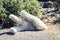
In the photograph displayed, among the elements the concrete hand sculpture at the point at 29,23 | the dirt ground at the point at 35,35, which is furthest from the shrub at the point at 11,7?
the dirt ground at the point at 35,35

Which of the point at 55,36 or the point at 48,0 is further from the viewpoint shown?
the point at 48,0

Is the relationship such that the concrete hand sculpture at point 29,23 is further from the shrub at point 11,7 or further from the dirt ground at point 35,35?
the shrub at point 11,7

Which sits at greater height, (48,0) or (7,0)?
(7,0)

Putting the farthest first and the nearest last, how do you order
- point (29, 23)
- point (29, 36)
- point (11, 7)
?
point (11, 7) < point (29, 23) < point (29, 36)

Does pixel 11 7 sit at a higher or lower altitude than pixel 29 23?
higher

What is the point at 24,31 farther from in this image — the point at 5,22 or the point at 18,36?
the point at 5,22

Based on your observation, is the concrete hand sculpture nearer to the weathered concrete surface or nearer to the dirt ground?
the dirt ground

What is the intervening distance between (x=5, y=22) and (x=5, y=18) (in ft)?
0.59

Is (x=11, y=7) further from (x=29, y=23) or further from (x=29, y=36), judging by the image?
(x=29, y=36)

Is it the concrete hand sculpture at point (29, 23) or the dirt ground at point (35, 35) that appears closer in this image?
the dirt ground at point (35, 35)

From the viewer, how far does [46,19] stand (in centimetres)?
1234

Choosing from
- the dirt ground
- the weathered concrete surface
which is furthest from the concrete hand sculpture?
the weathered concrete surface

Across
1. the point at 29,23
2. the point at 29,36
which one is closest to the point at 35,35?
the point at 29,36

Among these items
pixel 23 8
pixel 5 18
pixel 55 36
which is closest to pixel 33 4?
pixel 23 8
